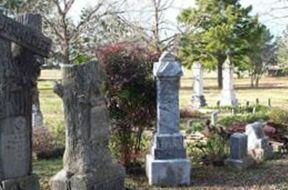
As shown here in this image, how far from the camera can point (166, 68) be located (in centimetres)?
1134

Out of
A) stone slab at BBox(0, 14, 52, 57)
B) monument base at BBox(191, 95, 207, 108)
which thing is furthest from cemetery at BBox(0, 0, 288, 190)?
monument base at BBox(191, 95, 207, 108)

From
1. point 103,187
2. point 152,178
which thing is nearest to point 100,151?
point 103,187

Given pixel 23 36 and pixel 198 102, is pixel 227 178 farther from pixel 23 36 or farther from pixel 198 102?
pixel 198 102

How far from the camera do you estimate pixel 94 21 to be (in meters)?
20.8

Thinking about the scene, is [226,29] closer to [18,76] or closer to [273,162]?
[273,162]

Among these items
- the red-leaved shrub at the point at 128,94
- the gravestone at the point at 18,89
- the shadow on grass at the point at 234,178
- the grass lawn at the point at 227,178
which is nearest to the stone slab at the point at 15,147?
the gravestone at the point at 18,89

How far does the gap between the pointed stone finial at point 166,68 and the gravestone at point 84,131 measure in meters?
2.25

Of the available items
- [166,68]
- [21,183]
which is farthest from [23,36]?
[166,68]

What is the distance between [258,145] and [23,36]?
8522 millimetres

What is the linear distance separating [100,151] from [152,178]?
Result: 88.1 inches

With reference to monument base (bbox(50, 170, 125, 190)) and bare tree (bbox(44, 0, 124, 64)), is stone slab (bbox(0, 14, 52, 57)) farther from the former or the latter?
bare tree (bbox(44, 0, 124, 64))

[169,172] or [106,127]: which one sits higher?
[106,127]

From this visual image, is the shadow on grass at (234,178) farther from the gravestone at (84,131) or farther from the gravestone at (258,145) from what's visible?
the gravestone at (84,131)

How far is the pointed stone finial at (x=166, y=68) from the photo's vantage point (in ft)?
37.2
